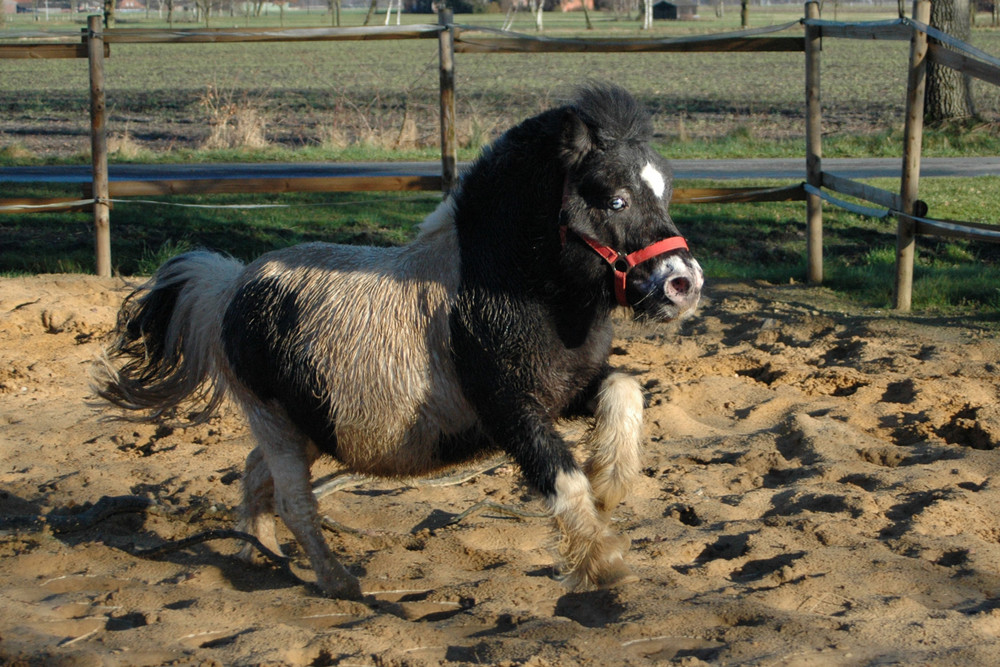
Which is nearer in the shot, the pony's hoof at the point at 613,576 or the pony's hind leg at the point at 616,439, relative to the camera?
the pony's hoof at the point at 613,576

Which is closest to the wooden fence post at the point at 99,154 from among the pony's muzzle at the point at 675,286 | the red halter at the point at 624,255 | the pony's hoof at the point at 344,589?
the pony's hoof at the point at 344,589

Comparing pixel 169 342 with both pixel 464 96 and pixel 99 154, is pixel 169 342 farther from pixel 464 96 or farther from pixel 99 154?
pixel 464 96

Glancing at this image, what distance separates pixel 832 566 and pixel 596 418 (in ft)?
3.57

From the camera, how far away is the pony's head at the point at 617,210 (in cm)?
357

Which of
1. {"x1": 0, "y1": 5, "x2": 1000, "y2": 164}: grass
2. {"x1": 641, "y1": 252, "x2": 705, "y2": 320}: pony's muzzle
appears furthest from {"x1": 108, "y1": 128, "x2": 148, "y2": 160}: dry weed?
{"x1": 641, "y1": 252, "x2": 705, "y2": 320}: pony's muzzle

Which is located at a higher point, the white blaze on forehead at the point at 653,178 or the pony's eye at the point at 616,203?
the white blaze on forehead at the point at 653,178

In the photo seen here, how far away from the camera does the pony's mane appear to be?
3.70 m

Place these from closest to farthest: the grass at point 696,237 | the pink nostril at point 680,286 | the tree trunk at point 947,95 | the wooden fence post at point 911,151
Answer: the pink nostril at point 680,286, the wooden fence post at point 911,151, the grass at point 696,237, the tree trunk at point 947,95

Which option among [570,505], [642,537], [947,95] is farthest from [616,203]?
[947,95]

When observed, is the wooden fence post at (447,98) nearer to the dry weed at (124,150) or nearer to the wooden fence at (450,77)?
the wooden fence at (450,77)

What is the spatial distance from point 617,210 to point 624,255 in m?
0.17

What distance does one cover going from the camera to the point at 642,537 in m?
4.39

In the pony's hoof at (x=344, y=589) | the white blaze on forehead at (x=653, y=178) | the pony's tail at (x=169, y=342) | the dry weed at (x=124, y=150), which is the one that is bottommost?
the pony's hoof at (x=344, y=589)

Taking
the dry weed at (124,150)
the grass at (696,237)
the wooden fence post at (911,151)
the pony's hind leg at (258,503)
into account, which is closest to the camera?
the pony's hind leg at (258,503)
